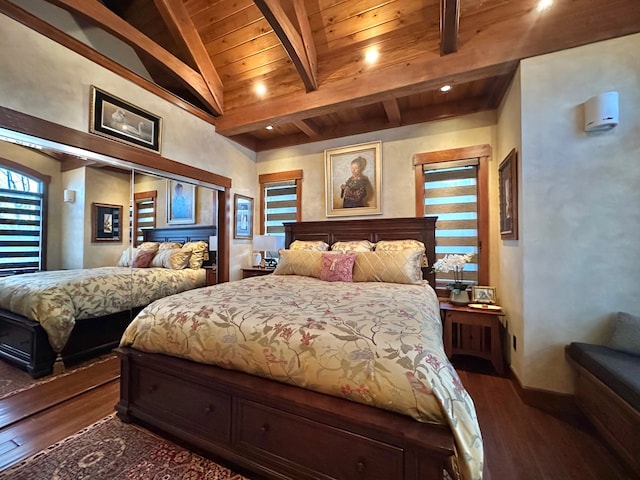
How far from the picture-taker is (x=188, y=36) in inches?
121

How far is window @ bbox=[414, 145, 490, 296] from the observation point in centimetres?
311

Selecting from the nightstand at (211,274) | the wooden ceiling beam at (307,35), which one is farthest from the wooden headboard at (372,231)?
the wooden ceiling beam at (307,35)

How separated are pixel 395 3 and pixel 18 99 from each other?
10.7 feet

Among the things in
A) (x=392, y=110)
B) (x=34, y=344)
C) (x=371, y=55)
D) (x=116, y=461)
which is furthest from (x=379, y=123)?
(x=34, y=344)

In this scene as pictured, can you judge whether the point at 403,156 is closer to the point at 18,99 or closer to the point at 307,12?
the point at 307,12

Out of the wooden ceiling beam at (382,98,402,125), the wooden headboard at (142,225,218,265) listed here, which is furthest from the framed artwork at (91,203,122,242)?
the wooden ceiling beam at (382,98,402,125)

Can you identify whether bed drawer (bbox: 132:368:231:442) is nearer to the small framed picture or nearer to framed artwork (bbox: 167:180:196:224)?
framed artwork (bbox: 167:180:196:224)

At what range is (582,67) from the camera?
78.6 inches

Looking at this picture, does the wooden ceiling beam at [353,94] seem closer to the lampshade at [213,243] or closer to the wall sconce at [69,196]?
the lampshade at [213,243]

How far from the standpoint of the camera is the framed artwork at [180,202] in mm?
3320

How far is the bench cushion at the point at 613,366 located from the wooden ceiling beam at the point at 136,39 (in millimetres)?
4423

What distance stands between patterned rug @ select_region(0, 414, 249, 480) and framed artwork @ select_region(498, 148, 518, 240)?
2.68 meters

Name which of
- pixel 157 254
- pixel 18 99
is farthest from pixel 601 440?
pixel 18 99

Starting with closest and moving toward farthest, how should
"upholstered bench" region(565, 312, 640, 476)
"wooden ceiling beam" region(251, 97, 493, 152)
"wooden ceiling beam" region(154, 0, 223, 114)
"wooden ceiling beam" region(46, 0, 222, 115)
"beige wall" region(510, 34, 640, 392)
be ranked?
"upholstered bench" region(565, 312, 640, 476)
"beige wall" region(510, 34, 640, 392)
"wooden ceiling beam" region(46, 0, 222, 115)
"wooden ceiling beam" region(154, 0, 223, 114)
"wooden ceiling beam" region(251, 97, 493, 152)
